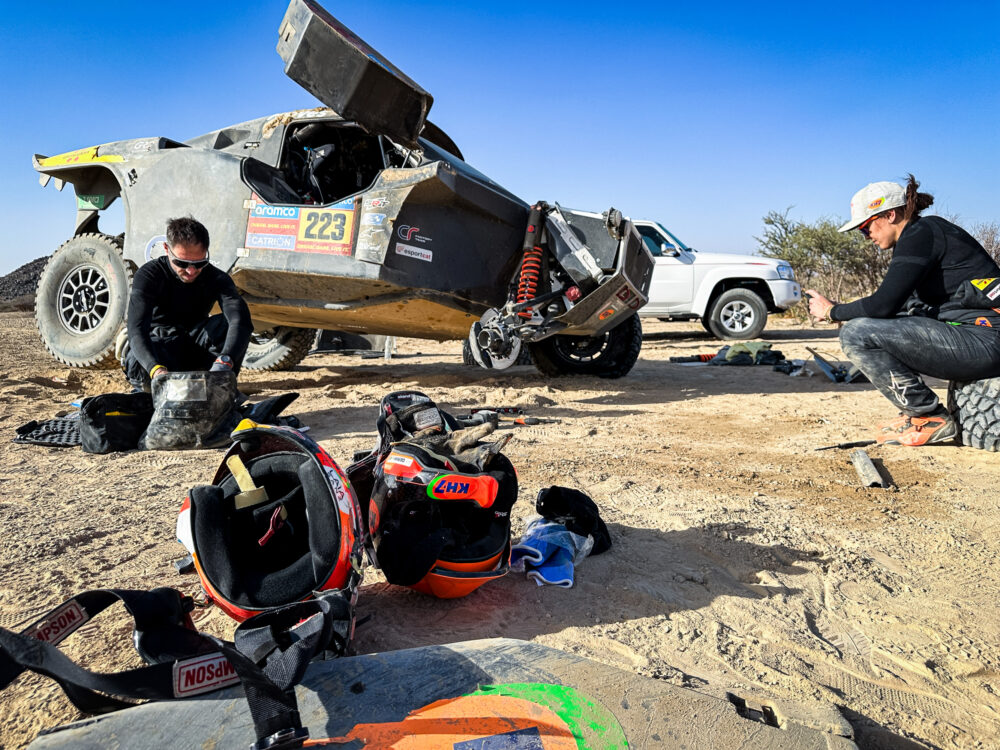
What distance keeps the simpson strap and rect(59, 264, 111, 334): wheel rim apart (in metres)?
5.34

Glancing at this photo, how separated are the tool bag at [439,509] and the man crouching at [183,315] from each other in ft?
7.98

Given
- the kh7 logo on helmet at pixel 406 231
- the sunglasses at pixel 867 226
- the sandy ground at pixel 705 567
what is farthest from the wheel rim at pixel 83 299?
the sunglasses at pixel 867 226

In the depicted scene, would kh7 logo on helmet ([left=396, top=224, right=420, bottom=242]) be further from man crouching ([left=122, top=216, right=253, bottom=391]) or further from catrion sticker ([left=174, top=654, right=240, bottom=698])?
catrion sticker ([left=174, top=654, right=240, bottom=698])

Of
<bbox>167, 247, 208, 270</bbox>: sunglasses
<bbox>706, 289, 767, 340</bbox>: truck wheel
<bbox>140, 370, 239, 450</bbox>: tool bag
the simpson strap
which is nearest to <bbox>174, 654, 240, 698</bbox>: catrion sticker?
the simpson strap

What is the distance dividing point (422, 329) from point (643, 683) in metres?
4.78

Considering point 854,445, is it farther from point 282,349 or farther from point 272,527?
point 282,349

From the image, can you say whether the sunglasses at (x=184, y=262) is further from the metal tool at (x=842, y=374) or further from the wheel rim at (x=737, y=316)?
the wheel rim at (x=737, y=316)

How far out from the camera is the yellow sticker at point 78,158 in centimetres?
609

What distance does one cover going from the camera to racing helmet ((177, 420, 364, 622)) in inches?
66.4

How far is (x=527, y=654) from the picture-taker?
1.59 m

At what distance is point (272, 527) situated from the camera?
1757mm

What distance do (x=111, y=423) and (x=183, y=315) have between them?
103cm

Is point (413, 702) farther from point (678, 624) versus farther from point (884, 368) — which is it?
point (884, 368)

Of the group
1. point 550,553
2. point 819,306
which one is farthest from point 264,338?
point 550,553
